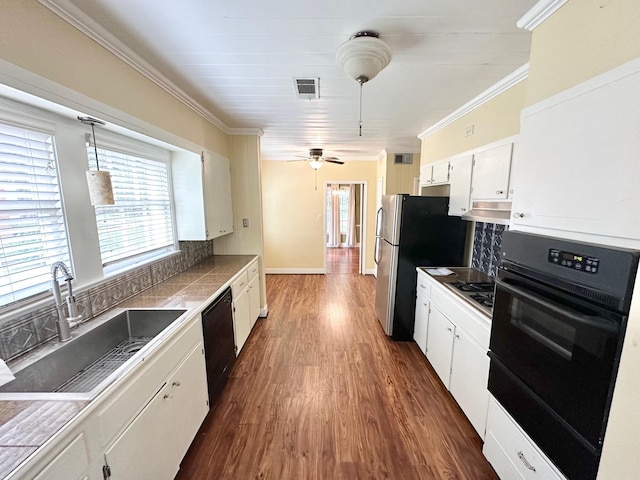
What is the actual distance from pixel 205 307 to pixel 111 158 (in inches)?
50.5

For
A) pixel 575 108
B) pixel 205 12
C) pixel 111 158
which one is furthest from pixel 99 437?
pixel 575 108

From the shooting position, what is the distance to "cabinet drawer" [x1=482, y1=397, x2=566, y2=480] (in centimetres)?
118

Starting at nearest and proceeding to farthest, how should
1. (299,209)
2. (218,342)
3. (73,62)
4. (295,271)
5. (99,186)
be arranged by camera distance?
1. (73,62)
2. (99,186)
3. (218,342)
4. (299,209)
5. (295,271)

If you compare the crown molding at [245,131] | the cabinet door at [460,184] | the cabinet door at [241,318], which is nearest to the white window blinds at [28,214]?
the cabinet door at [241,318]

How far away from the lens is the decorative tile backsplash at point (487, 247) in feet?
7.89

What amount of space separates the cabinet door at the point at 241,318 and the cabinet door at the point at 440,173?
8.27ft

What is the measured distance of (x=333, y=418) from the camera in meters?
1.96

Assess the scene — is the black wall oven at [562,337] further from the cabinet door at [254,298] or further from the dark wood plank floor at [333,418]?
the cabinet door at [254,298]

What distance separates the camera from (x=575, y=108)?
1.03m

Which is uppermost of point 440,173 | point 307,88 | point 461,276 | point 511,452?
point 307,88

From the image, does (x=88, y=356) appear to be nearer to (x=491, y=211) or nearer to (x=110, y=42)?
(x=110, y=42)

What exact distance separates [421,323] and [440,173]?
1676 millimetres

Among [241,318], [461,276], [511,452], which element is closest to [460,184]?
[461,276]

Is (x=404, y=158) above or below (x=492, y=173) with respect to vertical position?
above
